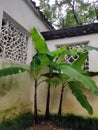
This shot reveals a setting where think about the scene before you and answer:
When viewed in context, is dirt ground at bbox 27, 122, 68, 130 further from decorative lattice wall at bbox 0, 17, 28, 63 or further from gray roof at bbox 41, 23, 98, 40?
gray roof at bbox 41, 23, 98, 40

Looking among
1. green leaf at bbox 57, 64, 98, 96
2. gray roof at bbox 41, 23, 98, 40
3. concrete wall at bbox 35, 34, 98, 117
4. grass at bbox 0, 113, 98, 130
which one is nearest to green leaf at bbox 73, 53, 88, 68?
concrete wall at bbox 35, 34, 98, 117

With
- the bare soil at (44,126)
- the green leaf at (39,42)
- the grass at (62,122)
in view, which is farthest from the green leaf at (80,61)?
the bare soil at (44,126)

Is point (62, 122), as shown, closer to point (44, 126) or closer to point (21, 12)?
point (44, 126)

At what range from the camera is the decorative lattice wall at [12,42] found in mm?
5375

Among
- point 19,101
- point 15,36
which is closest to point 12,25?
point 15,36

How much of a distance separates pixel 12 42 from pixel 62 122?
8.04 ft

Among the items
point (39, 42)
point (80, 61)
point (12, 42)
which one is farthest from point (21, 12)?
point (80, 61)

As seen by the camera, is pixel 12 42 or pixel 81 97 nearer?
pixel 81 97

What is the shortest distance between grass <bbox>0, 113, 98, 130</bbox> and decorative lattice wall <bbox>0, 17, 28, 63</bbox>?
160 cm

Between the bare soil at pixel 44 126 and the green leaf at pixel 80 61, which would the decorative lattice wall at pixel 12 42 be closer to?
the green leaf at pixel 80 61

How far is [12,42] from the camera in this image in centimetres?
572

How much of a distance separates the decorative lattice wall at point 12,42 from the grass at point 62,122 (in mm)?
1603

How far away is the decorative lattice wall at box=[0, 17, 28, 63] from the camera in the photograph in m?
5.38

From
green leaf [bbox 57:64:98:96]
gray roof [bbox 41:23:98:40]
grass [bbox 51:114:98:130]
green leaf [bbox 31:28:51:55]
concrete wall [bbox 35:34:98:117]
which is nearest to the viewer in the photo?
green leaf [bbox 57:64:98:96]
